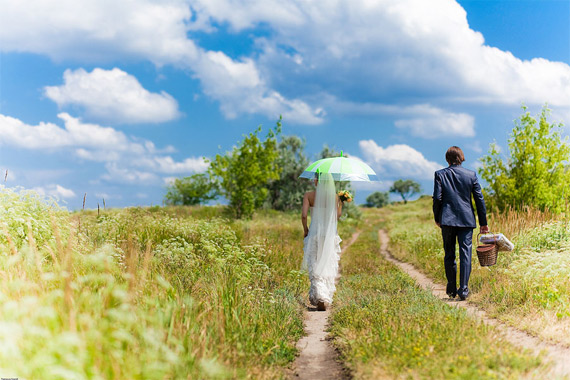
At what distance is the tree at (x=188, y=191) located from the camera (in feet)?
133

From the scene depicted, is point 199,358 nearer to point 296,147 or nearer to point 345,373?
point 345,373

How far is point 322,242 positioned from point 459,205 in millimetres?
2697

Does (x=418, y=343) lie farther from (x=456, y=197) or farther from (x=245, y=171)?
(x=245, y=171)

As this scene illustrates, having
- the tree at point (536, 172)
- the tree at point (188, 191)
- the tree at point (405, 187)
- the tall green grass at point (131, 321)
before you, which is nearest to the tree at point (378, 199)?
the tree at point (405, 187)

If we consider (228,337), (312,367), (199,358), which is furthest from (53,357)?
(312,367)

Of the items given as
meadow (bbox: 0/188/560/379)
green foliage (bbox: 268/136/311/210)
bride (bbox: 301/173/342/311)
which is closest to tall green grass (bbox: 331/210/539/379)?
meadow (bbox: 0/188/560/379)

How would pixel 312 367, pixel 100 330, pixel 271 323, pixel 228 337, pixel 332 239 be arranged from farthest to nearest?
pixel 332 239 → pixel 271 323 → pixel 312 367 → pixel 228 337 → pixel 100 330

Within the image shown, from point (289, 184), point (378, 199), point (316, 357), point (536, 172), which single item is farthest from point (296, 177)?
point (378, 199)

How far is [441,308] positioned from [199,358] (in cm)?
391

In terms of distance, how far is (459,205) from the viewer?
9.15m

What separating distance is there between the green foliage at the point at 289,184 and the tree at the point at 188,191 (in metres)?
6.07

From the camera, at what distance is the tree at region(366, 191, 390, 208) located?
10138cm

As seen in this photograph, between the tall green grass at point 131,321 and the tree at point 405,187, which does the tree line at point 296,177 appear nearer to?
the tall green grass at point 131,321

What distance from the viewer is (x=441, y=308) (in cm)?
704
